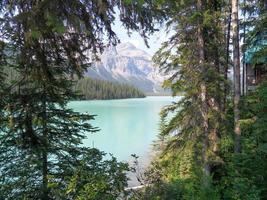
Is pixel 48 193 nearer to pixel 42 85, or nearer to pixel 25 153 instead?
pixel 25 153

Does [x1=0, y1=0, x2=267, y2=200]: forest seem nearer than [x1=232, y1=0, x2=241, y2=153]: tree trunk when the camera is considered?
Yes

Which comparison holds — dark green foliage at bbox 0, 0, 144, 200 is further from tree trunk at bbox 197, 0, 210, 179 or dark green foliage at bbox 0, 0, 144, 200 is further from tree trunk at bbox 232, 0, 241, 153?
tree trunk at bbox 197, 0, 210, 179

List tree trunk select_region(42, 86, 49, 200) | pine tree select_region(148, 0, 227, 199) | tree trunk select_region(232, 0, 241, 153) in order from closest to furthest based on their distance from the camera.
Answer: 1. tree trunk select_region(42, 86, 49, 200)
2. tree trunk select_region(232, 0, 241, 153)
3. pine tree select_region(148, 0, 227, 199)

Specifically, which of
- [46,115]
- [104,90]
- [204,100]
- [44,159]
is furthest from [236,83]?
[104,90]

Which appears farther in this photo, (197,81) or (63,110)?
(197,81)

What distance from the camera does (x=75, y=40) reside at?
6355 mm

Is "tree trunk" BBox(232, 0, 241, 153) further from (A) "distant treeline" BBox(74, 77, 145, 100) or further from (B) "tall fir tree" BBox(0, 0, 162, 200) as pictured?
(A) "distant treeline" BBox(74, 77, 145, 100)

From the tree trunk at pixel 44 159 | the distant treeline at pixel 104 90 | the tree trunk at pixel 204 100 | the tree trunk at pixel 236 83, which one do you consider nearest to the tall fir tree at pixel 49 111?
the tree trunk at pixel 44 159

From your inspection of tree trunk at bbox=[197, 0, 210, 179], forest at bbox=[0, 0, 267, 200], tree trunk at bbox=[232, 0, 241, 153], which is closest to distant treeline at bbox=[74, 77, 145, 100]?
tree trunk at bbox=[197, 0, 210, 179]

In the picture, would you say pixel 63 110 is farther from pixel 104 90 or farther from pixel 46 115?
pixel 104 90

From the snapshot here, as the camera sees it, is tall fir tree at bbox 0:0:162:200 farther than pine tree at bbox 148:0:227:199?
No

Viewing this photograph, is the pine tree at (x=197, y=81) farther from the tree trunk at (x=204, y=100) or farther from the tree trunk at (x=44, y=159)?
the tree trunk at (x=44, y=159)

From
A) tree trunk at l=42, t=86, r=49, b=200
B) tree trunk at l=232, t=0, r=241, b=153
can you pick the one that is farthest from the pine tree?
tree trunk at l=42, t=86, r=49, b=200

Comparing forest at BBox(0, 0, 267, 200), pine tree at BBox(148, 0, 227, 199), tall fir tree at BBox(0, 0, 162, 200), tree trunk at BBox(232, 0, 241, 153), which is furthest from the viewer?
pine tree at BBox(148, 0, 227, 199)
